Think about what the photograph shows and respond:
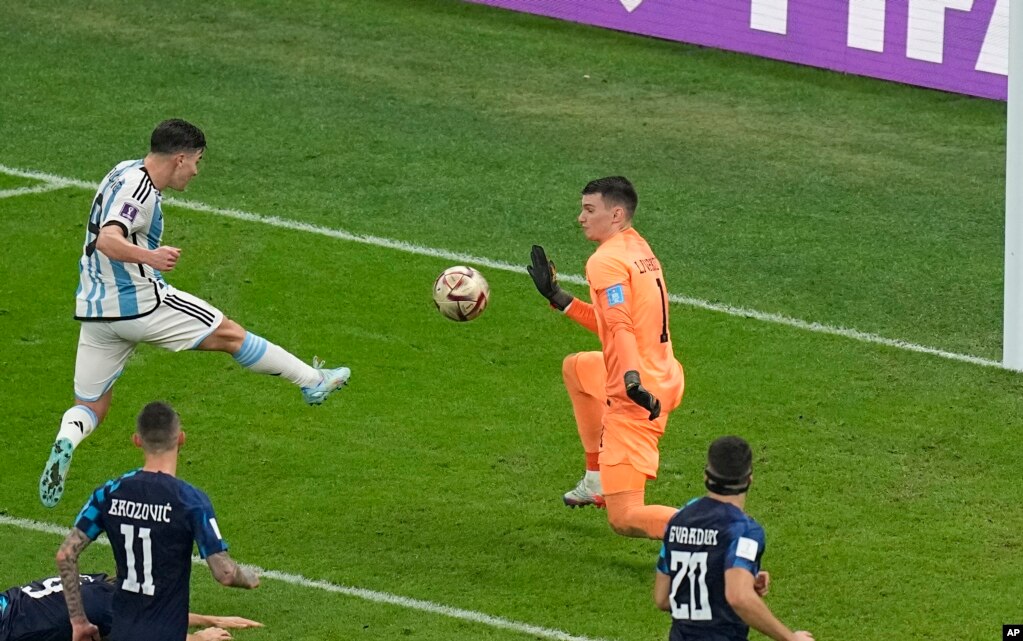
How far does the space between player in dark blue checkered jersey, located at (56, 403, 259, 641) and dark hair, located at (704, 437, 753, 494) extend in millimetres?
2049

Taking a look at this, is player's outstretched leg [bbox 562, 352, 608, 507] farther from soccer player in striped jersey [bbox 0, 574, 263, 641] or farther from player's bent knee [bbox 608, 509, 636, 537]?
soccer player in striped jersey [bbox 0, 574, 263, 641]

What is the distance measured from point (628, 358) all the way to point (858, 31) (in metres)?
11.2

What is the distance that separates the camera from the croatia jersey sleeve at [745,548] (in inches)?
267

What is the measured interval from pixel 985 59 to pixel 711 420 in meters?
8.32

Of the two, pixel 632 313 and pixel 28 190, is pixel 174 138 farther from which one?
pixel 28 190

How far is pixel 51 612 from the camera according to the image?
27.4ft

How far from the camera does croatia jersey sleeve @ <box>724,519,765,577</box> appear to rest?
6793 mm

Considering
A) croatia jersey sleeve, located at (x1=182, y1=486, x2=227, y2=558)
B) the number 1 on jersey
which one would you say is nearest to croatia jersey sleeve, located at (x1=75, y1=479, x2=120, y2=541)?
→ the number 1 on jersey

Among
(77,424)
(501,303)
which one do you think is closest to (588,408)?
(77,424)

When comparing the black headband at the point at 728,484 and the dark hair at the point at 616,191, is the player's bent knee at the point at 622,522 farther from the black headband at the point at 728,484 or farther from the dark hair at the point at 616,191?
the black headband at the point at 728,484

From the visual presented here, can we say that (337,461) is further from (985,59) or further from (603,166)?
(985,59)

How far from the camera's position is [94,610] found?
27.1 ft

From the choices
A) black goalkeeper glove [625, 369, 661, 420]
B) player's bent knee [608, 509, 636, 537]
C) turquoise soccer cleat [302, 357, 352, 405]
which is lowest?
player's bent knee [608, 509, 636, 537]

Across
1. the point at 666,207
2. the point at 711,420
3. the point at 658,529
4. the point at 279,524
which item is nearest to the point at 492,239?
the point at 666,207
